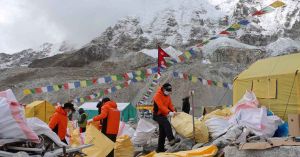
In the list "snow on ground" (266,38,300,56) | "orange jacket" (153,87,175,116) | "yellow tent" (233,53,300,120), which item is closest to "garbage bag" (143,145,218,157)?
"orange jacket" (153,87,175,116)

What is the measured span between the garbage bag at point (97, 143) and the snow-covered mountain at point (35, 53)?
10298 cm

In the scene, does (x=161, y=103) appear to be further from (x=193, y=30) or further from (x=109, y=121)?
(x=193, y=30)

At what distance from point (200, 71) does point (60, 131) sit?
1414 inches

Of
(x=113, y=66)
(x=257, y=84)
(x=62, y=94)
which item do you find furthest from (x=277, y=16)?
(x=257, y=84)

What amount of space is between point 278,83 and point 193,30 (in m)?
84.9

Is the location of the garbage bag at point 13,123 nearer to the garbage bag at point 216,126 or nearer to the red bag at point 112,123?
the red bag at point 112,123

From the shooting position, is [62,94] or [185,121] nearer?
[185,121]

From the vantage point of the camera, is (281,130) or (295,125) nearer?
(295,125)

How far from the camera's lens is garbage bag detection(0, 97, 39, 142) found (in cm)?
397

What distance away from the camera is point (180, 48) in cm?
7569

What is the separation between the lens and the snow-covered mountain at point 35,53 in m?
111

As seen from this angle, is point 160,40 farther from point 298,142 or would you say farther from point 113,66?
point 298,142

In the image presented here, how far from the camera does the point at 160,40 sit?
9038cm

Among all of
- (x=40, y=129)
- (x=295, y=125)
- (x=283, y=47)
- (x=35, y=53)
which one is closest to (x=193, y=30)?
(x=283, y=47)
